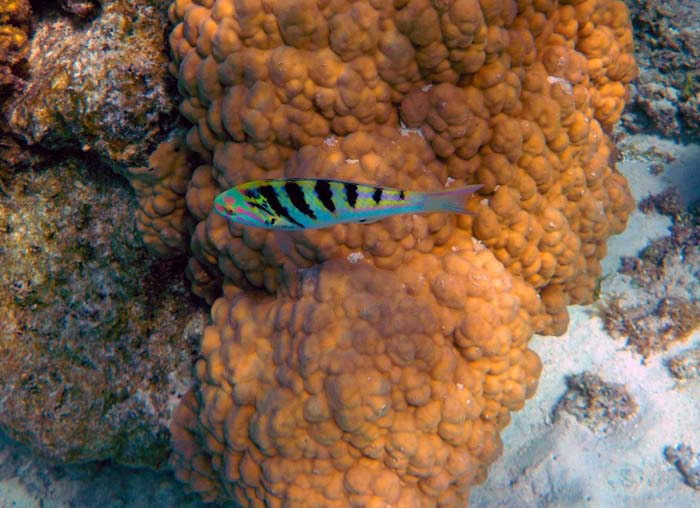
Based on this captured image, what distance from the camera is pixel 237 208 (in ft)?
7.10

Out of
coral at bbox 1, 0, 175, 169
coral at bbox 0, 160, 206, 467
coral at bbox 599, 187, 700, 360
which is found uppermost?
coral at bbox 1, 0, 175, 169

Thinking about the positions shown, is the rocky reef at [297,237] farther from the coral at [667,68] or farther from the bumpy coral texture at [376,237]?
the coral at [667,68]

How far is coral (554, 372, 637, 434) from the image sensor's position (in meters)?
4.82

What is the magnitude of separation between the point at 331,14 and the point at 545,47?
1.71 m

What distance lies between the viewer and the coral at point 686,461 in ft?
14.8

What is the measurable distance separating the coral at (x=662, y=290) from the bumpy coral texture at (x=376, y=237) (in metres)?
2.15

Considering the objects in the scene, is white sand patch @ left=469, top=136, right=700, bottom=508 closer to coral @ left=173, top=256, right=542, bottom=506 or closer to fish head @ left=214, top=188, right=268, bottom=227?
coral @ left=173, top=256, right=542, bottom=506

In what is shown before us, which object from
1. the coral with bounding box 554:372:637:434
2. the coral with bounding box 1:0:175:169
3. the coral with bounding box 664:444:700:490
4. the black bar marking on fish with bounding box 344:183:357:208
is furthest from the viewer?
the coral with bounding box 554:372:637:434

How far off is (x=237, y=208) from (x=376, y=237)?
116 cm

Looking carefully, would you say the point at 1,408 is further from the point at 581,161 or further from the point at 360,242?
the point at 581,161

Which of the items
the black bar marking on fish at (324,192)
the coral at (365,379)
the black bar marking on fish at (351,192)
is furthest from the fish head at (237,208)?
the coral at (365,379)

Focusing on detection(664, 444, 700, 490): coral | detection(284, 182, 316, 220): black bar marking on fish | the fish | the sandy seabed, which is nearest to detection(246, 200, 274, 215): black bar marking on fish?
the fish

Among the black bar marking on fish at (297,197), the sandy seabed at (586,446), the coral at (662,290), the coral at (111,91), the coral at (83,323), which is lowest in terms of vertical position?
the sandy seabed at (586,446)

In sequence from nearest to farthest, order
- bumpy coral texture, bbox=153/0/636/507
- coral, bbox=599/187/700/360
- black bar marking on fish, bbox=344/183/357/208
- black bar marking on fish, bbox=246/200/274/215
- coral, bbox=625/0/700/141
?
black bar marking on fish, bbox=344/183/357/208 → black bar marking on fish, bbox=246/200/274/215 → bumpy coral texture, bbox=153/0/636/507 → coral, bbox=599/187/700/360 → coral, bbox=625/0/700/141
